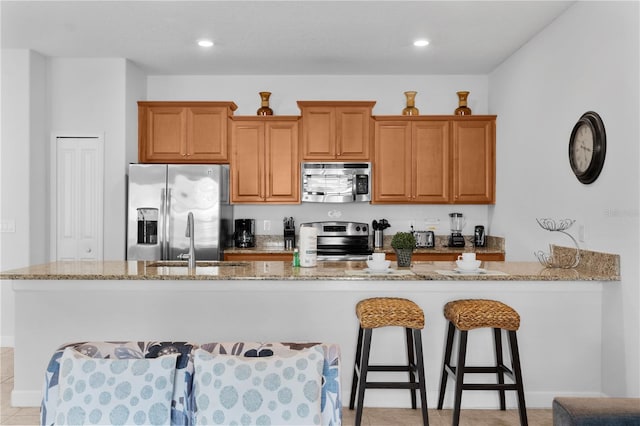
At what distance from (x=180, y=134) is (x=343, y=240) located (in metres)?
2.06

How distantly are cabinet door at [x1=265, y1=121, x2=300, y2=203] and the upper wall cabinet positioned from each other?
0.87 m

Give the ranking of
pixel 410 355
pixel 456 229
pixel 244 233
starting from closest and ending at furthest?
pixel 410 355
pixel 244 233
pixel 456 229

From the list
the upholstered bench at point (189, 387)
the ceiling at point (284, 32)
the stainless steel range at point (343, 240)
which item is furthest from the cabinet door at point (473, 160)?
the upholstered bench at point (189, 387)

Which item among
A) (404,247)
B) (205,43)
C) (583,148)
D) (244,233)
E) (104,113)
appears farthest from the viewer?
(244,233)

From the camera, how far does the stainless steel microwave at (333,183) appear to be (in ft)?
17.2

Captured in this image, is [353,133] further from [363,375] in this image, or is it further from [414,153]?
[363,375]

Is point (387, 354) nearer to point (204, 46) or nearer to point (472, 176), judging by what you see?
point (472, 176)

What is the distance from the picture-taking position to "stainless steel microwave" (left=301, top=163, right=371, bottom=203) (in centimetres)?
525

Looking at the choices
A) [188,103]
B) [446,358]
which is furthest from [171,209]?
[446,358]

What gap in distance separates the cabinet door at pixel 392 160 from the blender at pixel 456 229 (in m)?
0.64

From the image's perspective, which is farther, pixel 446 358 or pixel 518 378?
pixel 446 358

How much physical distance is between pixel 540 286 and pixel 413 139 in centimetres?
249

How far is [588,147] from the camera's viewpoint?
11.0 ft

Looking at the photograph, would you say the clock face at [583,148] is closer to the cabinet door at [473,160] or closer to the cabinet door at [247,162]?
the cabinet door at [473,160]
